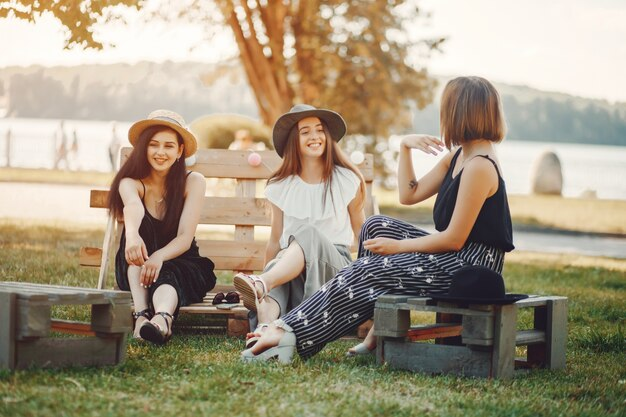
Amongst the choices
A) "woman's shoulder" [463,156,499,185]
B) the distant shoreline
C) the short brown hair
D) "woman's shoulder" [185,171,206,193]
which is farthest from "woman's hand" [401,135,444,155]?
the distant shoreline

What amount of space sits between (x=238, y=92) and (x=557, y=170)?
19.9m

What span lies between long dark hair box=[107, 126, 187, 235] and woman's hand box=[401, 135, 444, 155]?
1454mm

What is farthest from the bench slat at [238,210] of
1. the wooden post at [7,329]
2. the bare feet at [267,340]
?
the wooden post at [7,329]

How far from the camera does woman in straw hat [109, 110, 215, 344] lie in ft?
18.0

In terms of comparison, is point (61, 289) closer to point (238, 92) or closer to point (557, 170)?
point (557, 170)

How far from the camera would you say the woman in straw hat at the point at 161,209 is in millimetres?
5480

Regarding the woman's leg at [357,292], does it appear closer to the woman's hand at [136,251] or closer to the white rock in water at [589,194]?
the woman's hand at [136,251]

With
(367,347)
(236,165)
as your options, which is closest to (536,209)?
(236,165)

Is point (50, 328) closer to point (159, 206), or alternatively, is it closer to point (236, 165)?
point (159, 206)

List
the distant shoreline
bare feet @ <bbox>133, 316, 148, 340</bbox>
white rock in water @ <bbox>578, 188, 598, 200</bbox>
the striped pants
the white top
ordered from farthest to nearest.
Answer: white rock in water @ <bbox>578, 188, 598, 200</bbox> < the distant shoreline < the white top < bare feet @ <bbox>133, 316, 148, 340</bbox> < the striped pants

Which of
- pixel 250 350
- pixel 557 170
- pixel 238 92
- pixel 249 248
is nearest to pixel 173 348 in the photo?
pixel 250 350

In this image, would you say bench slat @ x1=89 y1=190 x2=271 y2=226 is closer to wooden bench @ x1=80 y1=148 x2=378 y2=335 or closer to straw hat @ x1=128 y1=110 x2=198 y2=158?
wooden bench @ x1=80 y1=148 x2=378 y2=335

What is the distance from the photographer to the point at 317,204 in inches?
232

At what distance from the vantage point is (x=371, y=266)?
4805 millimetres
